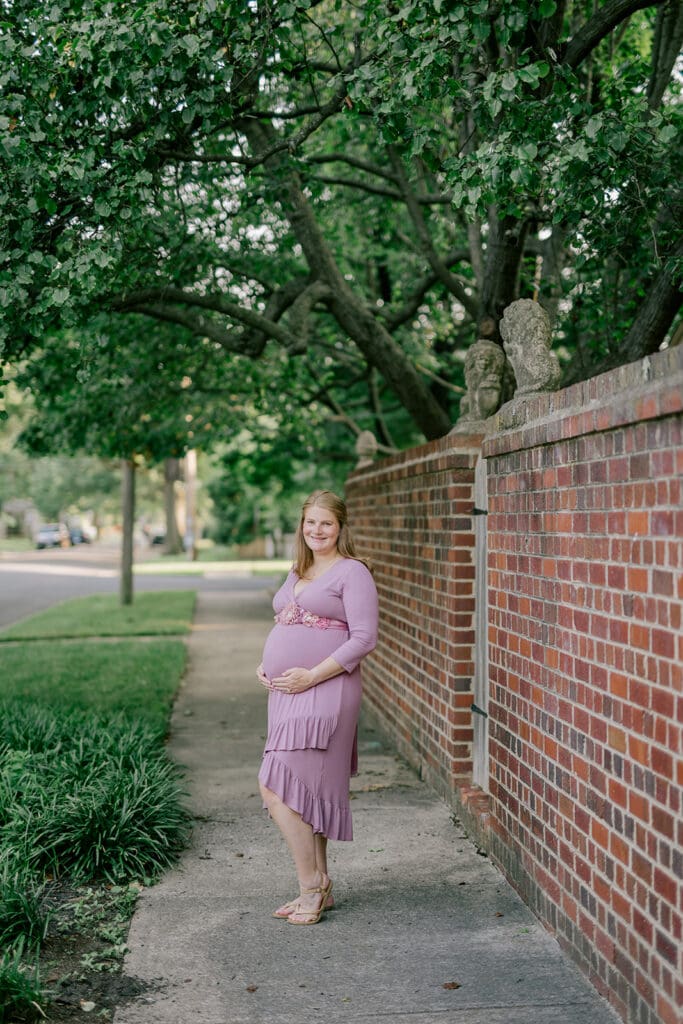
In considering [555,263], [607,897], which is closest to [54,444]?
[555,263]

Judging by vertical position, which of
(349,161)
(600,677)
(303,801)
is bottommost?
(303,801)

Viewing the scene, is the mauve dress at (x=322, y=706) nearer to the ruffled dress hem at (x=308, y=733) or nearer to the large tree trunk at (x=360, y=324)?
the ruffled dress hem at (x=308, y=733)

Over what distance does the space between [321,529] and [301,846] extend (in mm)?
1291

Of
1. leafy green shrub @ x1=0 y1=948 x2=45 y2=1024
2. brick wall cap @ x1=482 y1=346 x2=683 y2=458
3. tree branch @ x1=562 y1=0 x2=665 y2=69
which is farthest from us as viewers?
tree branch @ x1=562 y1=0 x2=665 y2=69

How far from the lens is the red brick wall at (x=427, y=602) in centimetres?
591

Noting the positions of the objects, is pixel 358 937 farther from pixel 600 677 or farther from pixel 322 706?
pixel 600 677

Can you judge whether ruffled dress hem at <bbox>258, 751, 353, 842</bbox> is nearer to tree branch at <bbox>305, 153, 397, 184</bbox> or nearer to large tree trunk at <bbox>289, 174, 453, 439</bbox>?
large tree trunk at <bbox>289, 174, 453, 439</bbox>

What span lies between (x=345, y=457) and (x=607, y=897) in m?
13.3

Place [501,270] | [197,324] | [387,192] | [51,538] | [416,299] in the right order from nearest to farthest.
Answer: [501,270] → [197,324] → [387,192] → [416,299] → [51,538]

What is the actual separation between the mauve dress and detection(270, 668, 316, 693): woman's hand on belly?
5cm

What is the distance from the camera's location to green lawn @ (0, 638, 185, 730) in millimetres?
9039

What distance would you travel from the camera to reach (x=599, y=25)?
20.6ft

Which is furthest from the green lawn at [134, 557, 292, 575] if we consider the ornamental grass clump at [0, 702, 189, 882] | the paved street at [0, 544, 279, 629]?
the ornamental grass clump at [0, 702, 189, 882]

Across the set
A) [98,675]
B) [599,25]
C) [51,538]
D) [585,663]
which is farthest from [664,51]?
[51,538]
